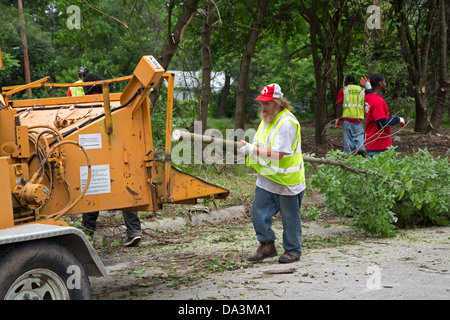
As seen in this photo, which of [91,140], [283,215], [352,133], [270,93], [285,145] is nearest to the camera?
[91,140]

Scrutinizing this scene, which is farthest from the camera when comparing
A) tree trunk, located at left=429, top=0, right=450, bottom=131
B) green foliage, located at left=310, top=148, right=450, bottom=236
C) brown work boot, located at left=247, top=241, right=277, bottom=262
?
tree trunk, located at left=429, top=0, right=450, bottom=131

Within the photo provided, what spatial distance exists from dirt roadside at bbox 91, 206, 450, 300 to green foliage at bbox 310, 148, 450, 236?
0.32 m

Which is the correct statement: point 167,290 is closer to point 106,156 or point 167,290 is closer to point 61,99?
point 106,156

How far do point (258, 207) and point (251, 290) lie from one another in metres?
1.49

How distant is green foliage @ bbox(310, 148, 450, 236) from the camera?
710 cm

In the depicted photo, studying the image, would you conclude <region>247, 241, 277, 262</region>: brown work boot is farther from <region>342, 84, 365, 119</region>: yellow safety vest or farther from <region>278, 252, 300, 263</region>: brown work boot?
<region>342, 84, 365, 119</region>: yellow safety vest

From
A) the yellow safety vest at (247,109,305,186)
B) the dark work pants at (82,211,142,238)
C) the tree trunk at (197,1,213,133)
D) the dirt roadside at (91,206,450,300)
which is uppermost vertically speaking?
the tree trunk at (197,1,213,133)

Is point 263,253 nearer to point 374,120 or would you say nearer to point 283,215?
point 283,215

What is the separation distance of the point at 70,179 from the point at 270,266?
2.37 meters

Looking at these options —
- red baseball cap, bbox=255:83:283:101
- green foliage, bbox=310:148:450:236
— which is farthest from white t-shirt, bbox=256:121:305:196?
green foliage, bbox=310:148:450:236

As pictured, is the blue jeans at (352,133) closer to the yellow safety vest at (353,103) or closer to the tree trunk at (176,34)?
the yellow safety vest at (353,103)

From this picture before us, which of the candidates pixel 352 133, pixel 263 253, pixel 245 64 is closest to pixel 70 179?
pixel 263 253

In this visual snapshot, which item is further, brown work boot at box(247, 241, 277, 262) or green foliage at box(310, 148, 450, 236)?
green foliage at box(310, 148, 450, 236)

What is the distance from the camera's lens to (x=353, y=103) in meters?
11.5
